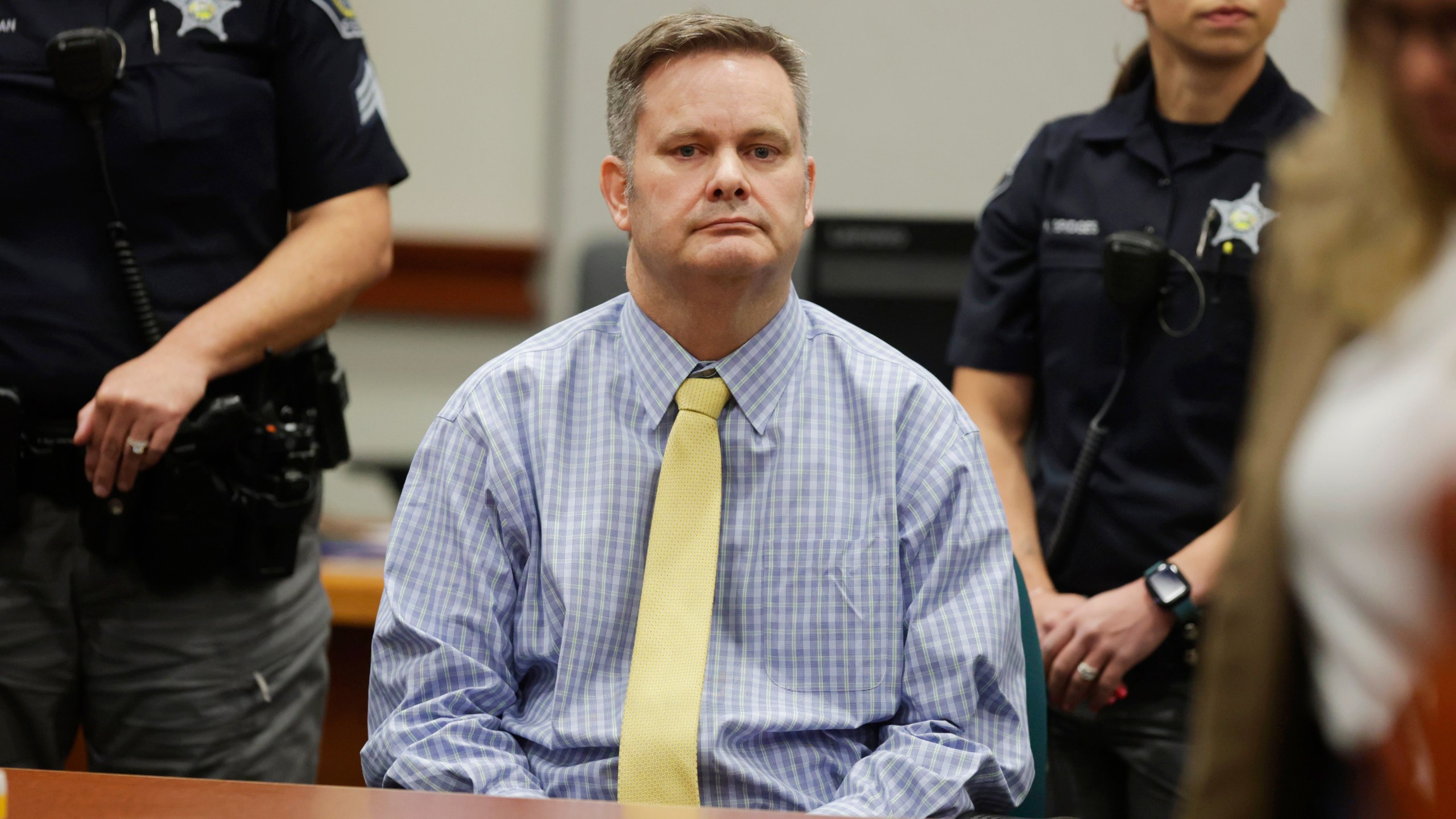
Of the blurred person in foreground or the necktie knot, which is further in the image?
the necktie knot

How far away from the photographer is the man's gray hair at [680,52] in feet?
4.73

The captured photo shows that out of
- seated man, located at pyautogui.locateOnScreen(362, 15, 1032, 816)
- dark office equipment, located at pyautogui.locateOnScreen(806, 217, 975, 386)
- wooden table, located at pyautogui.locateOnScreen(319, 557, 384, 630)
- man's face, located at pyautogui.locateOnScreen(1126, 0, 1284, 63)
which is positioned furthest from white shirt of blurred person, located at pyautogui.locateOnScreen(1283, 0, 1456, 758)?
dark office equipment, located at pyautogui.locateOnScreen(806, 217, 975, 386)

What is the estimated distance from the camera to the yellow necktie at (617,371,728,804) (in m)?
1.25

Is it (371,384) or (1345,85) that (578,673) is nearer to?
(1345,85)

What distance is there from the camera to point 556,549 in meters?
1.34

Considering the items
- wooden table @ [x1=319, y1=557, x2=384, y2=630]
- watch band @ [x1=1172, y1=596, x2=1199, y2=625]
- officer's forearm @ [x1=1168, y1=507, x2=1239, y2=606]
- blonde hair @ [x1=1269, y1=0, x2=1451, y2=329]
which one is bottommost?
wooden table @ [x1=319, y1=557, x2=384, y2=630]

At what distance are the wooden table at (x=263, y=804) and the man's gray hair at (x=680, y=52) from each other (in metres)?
0.77

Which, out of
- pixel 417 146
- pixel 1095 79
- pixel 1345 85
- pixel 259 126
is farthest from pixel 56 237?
pixel 1095 79

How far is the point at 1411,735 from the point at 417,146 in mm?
3326

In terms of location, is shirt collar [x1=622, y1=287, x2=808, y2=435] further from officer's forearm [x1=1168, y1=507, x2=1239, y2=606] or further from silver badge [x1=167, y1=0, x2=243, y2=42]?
silver badge [x1=167, y1=0, x2=243, y2=42]

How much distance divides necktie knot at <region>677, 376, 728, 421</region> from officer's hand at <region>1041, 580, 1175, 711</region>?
53cm

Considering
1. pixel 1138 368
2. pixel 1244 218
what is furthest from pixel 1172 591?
pixel 1244 218

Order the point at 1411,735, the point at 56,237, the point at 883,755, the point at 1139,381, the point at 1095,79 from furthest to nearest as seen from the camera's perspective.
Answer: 1. the point at 1095,79
2. the point at 1139,381
3. the point at 56,237
4. the point at 883,755
5. the point at 1411,735

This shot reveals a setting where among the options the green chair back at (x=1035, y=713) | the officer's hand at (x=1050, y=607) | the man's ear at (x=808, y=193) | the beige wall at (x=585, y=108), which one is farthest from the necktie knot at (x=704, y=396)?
the beige wall at (x=585, y=108)
